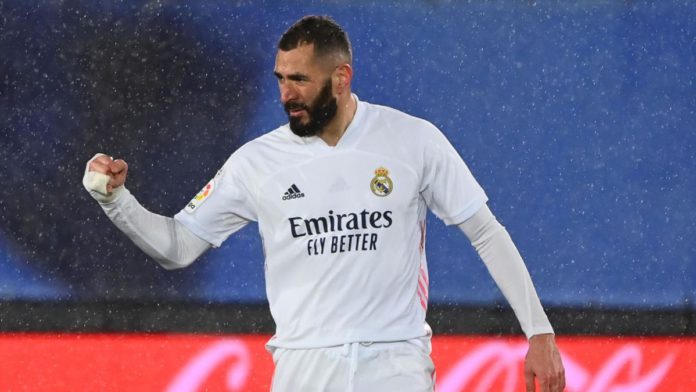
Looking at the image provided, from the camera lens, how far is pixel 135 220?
11.4 feet

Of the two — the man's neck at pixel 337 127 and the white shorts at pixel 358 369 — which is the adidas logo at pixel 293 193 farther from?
the white shorts at pixel 358 369

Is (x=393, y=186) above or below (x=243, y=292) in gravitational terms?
above

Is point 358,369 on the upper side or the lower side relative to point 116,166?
lower

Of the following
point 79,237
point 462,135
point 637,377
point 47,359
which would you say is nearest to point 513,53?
point 462,135

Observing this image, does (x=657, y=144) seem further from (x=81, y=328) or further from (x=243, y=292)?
(x=81, y=328)

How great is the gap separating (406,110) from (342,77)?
7.12 feet

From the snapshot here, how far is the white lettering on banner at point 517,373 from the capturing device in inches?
223

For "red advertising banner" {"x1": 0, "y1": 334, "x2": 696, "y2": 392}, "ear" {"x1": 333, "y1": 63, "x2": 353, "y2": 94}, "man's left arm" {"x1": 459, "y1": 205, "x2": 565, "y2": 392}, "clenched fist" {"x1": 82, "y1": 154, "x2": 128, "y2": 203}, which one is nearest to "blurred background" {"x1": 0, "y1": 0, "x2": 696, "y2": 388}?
"red advertising banner" {"x1": 0, "y1": 334, "x2": 696, "y2": 392}

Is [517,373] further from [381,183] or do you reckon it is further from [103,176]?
[103,176]

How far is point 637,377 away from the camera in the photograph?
5734 mm

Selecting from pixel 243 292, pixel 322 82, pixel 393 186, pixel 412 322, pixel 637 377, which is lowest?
pixel 637 377

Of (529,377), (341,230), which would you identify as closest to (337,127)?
(341,230)

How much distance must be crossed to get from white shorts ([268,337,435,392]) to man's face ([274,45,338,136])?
583mm

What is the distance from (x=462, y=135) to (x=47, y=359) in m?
2.01
